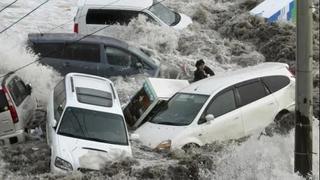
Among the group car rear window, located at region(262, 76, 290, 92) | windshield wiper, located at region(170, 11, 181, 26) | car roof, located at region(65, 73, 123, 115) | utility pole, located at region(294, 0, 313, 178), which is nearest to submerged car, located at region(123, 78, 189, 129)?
car roof, located at region(65, 73, 123, 115)

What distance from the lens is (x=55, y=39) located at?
18.0 m

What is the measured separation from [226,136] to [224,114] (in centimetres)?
46

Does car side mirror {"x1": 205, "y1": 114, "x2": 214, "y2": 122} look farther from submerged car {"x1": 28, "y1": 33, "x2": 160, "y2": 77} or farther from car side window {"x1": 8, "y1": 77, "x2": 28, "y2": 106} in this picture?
submerged car {"x1": 28, "y1": 33, "x2": 160, "y2": 77}

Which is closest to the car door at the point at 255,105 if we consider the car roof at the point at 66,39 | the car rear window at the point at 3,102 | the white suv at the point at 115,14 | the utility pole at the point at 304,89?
the utility pole at the point at 304,89

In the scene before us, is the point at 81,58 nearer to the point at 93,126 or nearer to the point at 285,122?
the point at 93,126

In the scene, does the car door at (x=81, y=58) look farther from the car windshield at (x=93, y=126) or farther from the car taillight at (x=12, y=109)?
the car windshield at (x=93, y=126)

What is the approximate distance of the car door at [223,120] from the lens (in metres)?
13.0

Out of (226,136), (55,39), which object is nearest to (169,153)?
(226,136)

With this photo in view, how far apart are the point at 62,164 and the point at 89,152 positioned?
0.58 meters

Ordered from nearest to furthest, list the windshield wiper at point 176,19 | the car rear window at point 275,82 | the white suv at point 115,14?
1. the car rear window at point 275,82
2. the white suv at point 115,14
3. the windshield wiper at point 176,19

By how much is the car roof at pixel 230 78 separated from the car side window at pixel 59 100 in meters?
2.68

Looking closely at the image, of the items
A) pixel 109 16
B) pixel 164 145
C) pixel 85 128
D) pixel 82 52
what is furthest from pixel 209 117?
pixel 109 16

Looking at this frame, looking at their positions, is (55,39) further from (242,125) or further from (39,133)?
(242,125)

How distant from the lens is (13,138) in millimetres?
13258
